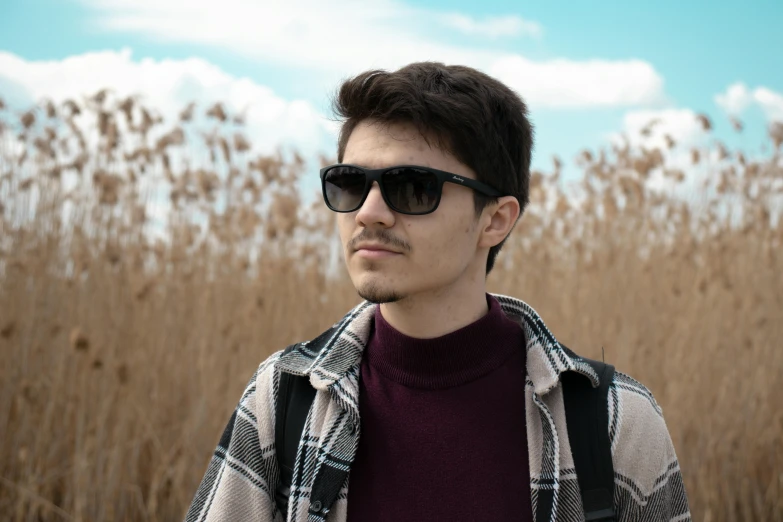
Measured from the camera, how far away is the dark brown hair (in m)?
1.45

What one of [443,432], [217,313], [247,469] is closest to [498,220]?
[443,432]

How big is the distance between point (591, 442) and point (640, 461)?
3.9 inches

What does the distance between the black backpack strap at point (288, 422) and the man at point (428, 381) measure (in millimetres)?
17

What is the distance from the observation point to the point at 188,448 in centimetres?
294

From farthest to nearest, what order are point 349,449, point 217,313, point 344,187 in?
point 217,313
point 344,187
point 349,449

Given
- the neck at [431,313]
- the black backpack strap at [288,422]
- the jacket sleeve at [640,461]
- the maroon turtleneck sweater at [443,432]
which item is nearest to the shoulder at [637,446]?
the jacket sleeve at [640,461]

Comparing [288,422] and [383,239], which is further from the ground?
[383,239]

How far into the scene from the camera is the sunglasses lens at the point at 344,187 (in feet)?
4.78

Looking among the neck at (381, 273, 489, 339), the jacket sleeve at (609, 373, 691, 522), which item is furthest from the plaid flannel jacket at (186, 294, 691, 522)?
the neck at (381, 273, 489, 339)

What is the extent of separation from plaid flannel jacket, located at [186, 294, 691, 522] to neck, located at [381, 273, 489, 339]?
0.13 m

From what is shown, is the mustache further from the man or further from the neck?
the neck

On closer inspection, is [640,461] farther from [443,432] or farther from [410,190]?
[410,190]

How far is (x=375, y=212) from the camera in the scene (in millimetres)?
1400

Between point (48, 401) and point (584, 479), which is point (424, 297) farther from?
point (48, 401)
